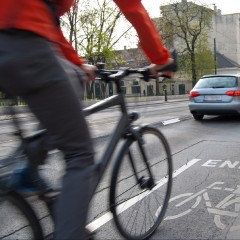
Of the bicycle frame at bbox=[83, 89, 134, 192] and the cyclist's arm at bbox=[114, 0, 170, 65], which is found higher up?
the cyclist's arm at bbox=[114, 0, 170, 65]

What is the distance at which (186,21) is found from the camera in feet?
177

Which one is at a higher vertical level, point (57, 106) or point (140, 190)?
point (57, 106)

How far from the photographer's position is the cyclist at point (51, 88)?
1.78 meters

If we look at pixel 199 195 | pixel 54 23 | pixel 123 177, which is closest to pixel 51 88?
pixel 54 23

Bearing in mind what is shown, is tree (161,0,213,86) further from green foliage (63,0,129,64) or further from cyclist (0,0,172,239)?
cyclist (0,0,172,239)

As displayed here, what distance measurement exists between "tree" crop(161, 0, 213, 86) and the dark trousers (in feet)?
176

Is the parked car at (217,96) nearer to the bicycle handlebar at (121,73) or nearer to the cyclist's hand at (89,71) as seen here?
the bicycle handlebar at (121,73)

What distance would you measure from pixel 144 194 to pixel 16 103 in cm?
152

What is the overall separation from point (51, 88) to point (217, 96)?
1133cm

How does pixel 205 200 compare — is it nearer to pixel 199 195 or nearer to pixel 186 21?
pixel 199 195

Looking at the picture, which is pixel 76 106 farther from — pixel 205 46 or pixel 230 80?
pixel 205 46

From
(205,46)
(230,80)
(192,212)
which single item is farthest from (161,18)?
(192,212)

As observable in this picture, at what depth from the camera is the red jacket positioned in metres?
1.75

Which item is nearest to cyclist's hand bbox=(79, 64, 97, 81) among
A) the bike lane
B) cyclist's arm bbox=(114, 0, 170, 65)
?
cyclist's arm bbox=(114, 0, 170, 65)
